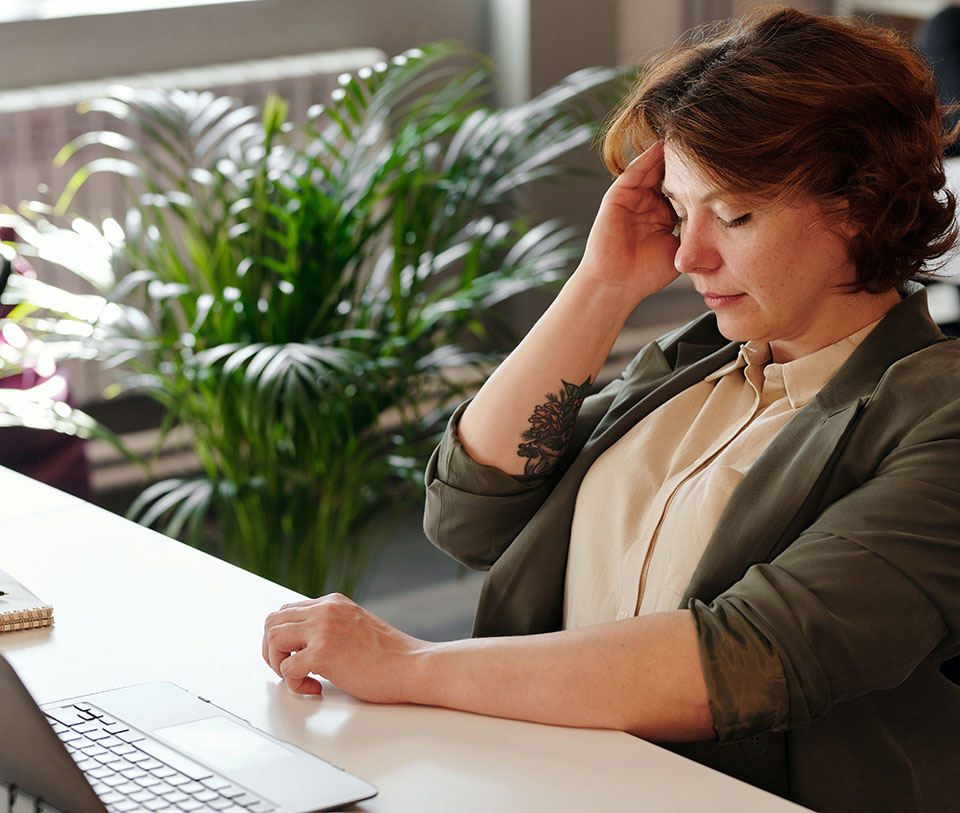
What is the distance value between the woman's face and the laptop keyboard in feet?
2.21

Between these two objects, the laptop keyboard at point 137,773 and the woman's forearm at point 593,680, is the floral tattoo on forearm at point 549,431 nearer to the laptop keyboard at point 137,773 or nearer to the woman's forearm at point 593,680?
the woman's forearm at point 593,680

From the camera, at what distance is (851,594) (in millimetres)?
1116

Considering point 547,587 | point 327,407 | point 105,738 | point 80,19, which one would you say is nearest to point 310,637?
point 105,738

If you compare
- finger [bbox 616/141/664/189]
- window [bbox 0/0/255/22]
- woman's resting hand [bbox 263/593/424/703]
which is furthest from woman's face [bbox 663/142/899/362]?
window [bbox 0/0/255/22]

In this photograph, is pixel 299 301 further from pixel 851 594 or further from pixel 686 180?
pixel 851 594

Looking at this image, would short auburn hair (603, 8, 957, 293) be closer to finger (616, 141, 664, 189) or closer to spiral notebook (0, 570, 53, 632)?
finger (616, 141, 664, 189)

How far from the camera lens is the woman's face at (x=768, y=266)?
132 centimetres

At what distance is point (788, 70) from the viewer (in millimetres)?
1296

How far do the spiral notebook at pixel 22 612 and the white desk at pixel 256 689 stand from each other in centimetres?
1

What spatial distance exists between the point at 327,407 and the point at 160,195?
0.51 metres

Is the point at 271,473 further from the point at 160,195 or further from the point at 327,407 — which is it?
the point at 160,195

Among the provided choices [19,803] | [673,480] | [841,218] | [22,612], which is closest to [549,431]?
[673,480]

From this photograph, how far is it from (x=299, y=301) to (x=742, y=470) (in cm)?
125

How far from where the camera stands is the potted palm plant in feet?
7.87
